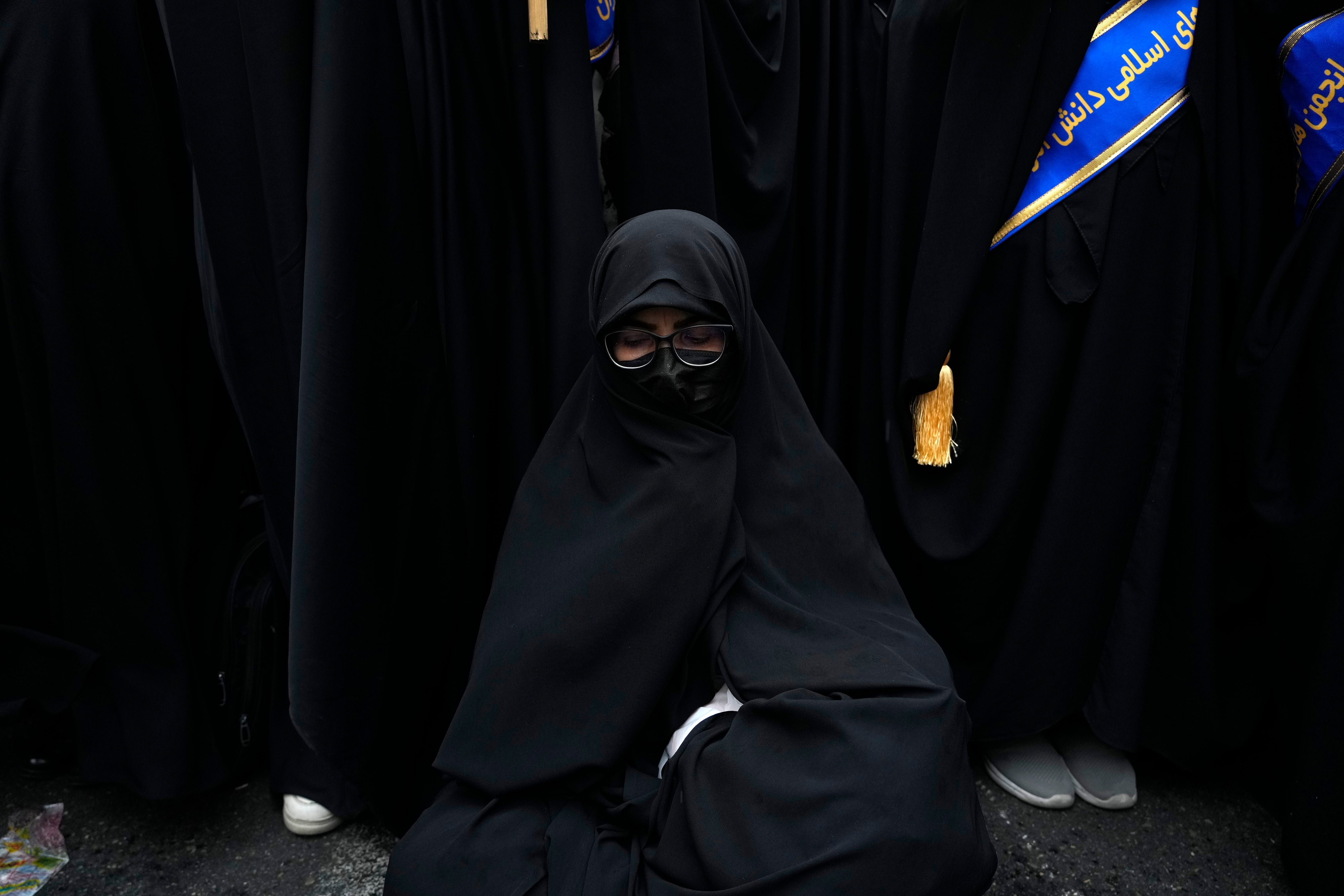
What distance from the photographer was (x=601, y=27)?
1.86 metres

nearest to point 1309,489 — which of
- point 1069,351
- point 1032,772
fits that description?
point 1069,351

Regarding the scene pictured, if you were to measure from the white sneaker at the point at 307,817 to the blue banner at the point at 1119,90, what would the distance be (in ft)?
6.60

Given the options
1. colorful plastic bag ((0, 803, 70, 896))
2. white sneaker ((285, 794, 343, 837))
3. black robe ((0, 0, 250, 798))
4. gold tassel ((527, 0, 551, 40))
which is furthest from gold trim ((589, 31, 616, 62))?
colorful plastic bag ((0, 803, 70, 896))

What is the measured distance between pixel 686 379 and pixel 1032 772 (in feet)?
4.29

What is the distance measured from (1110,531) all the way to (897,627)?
2.34 feet

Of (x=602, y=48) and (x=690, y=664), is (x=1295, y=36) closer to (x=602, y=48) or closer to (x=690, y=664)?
(x=602, y=48)

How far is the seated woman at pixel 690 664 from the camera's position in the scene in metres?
1.25

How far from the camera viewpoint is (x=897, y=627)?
154cm

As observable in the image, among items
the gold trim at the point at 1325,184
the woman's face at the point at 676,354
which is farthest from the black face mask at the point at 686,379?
the gold trim at the point at 1325,184

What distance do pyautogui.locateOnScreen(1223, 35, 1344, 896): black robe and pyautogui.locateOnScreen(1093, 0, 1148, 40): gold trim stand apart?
0.27m

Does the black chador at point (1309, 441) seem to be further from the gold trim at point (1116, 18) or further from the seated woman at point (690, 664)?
the seated woman at point (690, 664)

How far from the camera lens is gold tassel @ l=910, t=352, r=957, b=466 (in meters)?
1.97

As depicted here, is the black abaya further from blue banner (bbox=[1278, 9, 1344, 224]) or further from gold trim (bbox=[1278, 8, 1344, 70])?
gold trim (bbox=[1278, 8, 1344, 70])

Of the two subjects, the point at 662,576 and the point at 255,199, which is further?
the point at 255,199
